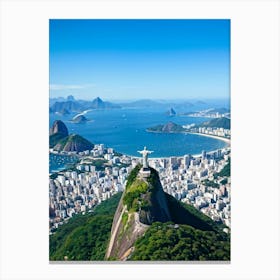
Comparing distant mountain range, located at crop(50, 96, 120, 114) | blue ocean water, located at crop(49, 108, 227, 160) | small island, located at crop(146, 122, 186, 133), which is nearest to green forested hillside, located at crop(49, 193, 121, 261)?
blue ocean water, located at crop(49, 108, 227, 160)

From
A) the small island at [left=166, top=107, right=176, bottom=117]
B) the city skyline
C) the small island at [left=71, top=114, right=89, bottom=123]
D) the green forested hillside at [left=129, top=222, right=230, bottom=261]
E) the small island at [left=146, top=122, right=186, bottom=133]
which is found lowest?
the green forested hillside at [left=129, top=222, right=230, bottom=261]

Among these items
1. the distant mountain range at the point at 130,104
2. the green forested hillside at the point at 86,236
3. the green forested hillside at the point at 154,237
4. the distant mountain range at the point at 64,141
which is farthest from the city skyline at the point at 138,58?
the green forested hillside at the point at 86,236

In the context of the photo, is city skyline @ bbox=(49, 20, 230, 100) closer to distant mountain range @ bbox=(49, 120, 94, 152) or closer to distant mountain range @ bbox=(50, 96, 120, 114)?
distant mountain range @ bbox=(50, 96, 120, 114)

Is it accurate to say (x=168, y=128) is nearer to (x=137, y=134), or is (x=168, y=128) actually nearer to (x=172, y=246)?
(x=137, y=134)

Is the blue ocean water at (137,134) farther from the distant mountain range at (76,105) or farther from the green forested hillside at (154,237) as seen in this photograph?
the green forested hillside at (154,237)

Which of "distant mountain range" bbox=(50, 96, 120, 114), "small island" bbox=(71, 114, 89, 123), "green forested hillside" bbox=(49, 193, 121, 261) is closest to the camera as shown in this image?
"green forested hillside" bbox=(49, 193, 121, 261)

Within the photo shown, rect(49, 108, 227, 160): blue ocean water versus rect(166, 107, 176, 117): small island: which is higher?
rect(166, 107, 176, 117): small island
